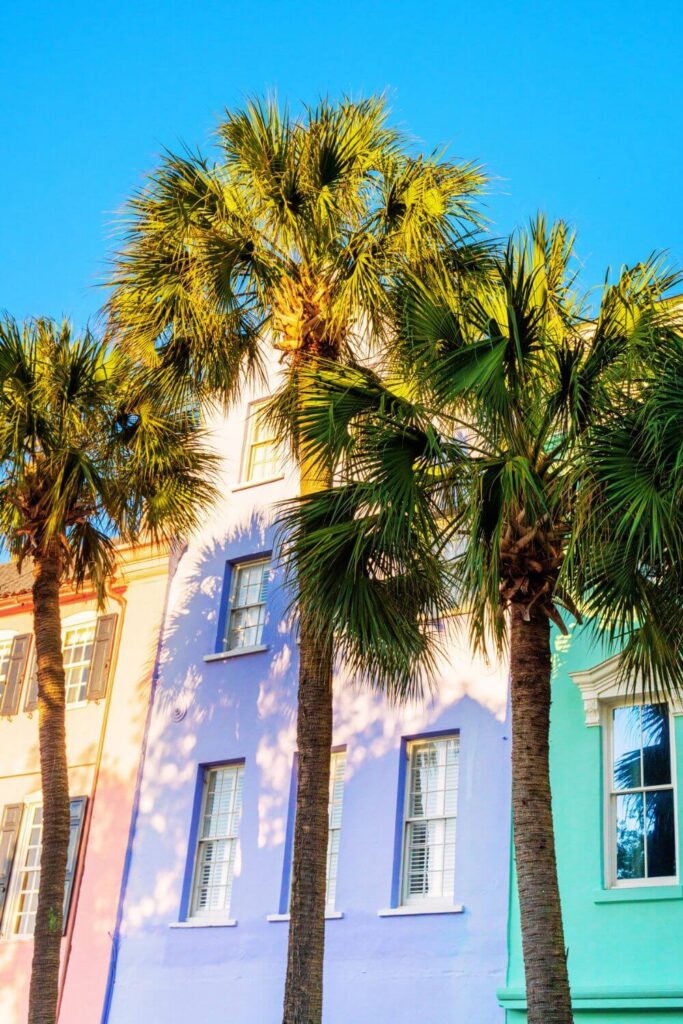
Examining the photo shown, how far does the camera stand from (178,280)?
15.1m

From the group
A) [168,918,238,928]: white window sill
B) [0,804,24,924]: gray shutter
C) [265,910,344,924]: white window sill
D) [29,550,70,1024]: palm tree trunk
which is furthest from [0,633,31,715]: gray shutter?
[265,910,344,924]: white window sill

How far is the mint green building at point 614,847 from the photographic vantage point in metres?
13.5

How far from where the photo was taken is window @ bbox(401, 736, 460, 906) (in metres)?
15.9

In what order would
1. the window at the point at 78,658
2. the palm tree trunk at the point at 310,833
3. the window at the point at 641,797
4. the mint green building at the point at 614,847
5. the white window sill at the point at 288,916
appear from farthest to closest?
the window at the point at 78,658
the white window sill at the point at 288,916
the window at the point at 641,797
the mint green building at the point at 614,847
the palm tree trunk at the point at 310,833

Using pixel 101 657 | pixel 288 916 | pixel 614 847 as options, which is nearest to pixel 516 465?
pixel 614 847

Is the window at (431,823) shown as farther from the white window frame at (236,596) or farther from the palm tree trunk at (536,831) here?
the palm tree trunk at (536,831)

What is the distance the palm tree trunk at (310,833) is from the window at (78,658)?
853 cm

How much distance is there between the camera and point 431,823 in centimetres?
1622

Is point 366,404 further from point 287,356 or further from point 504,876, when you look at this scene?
point 504,876

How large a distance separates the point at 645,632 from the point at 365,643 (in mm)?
2468

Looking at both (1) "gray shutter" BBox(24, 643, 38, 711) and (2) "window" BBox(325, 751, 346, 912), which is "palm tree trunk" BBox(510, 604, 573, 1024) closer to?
(2) "window" BBox(325, 751, 346, 912)

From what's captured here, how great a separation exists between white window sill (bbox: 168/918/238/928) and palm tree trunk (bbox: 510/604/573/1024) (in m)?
7.67

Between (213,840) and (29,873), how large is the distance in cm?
368

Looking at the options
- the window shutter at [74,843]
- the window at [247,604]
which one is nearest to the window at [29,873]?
the window shutter at [74,843]
